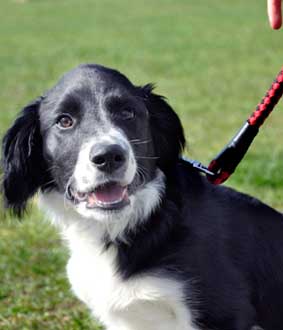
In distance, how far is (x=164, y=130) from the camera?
366cm

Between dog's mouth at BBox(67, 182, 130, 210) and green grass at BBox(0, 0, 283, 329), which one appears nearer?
dog's mouth at BBox(67, 182, 130, 210)

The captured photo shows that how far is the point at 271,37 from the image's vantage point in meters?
18.7

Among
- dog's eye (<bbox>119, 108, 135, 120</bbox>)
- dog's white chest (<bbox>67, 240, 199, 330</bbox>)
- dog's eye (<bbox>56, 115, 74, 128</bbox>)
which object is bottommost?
dog's white chest (<bbox>67, 240, 199, 330</bbox>)

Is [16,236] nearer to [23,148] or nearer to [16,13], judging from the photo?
[23,148]

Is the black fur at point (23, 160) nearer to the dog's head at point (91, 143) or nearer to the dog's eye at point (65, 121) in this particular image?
the dog's head at point (91, 143)

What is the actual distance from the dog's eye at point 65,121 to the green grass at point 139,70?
3.28 ft

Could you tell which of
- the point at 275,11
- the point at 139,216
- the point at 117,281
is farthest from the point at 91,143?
the point at 275,11

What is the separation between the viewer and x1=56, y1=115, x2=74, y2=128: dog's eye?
3.40 metres

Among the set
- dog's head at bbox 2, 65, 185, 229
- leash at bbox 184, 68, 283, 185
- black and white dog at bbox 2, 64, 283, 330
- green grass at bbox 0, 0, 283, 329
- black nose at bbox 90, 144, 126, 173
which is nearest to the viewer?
black nose at bbox 90, 144, 126, 173

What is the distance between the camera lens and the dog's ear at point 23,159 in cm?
355

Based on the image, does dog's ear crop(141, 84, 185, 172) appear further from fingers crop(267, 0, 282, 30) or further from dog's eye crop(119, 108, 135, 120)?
fingers crop(267, 0, 282, 30)

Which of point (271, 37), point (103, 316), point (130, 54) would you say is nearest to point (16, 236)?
point (103, 316)

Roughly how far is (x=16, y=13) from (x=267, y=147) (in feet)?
69.5

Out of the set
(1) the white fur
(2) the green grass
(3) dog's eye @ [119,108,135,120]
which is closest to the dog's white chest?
(1) the white fur
